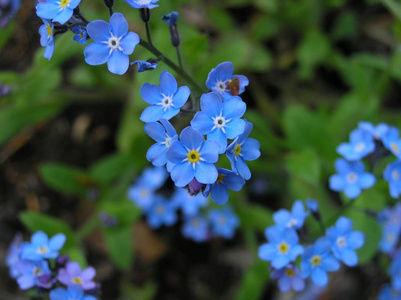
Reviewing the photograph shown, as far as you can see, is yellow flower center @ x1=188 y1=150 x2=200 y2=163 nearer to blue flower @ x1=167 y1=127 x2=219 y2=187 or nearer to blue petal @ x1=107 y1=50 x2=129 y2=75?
blue flower @ x1=167 y1=127 x2=219 y2=187

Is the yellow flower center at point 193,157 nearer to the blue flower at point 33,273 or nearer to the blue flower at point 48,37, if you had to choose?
the blue flower at point 48,37

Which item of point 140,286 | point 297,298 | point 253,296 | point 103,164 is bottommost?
point 140,286

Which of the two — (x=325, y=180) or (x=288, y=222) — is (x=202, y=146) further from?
(x=325, y=180)

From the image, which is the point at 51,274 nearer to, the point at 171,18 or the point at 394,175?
the point at 171,18

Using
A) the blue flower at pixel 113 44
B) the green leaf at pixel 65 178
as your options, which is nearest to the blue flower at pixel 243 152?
the blue flower at pixel 113 44

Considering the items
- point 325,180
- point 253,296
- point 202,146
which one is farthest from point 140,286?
point 202,146

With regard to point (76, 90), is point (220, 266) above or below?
below
